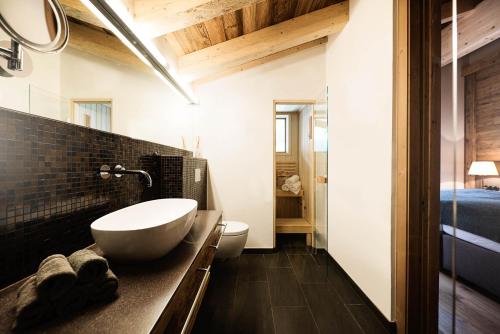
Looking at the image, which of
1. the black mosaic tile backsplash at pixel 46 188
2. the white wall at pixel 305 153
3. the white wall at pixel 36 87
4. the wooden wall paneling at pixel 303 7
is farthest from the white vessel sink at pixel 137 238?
the white wall at pixel 305 153

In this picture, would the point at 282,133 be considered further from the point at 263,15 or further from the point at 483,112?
the point at 483,112

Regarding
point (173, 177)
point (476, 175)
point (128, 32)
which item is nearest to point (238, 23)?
point (128, 32)

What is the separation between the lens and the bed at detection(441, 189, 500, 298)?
1507mm

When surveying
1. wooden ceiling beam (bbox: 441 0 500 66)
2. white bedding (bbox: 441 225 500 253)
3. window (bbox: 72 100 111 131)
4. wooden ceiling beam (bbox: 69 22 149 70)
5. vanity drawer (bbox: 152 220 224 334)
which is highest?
wooden ceiling beam (bbox: 441 0 500 66)

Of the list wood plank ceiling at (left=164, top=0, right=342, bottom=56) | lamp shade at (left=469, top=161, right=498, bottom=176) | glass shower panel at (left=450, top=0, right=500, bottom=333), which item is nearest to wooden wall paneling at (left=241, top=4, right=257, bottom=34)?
wood plank ceiling at (left=164, top=0, right=342, bottom=56)

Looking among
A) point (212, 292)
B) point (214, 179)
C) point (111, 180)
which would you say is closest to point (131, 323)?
point (111, 180)

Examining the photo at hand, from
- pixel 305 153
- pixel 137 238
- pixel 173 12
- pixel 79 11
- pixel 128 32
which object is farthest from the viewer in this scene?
pixel 305 153

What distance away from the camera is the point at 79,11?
90cm

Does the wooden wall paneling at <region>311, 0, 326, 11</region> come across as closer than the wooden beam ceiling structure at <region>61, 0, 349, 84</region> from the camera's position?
No

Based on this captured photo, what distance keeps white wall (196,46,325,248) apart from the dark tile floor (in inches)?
27.4

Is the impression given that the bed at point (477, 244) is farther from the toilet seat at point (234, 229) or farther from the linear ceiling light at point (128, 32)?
the linear ceiling light at point (128, 32)

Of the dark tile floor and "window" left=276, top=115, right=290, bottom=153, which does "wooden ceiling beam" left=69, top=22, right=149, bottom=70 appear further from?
"window" left=276, top=115, right=290, bottom=153

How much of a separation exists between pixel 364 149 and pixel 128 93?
71.2 inches

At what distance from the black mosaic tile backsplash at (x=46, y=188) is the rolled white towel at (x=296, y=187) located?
9.09 ft
